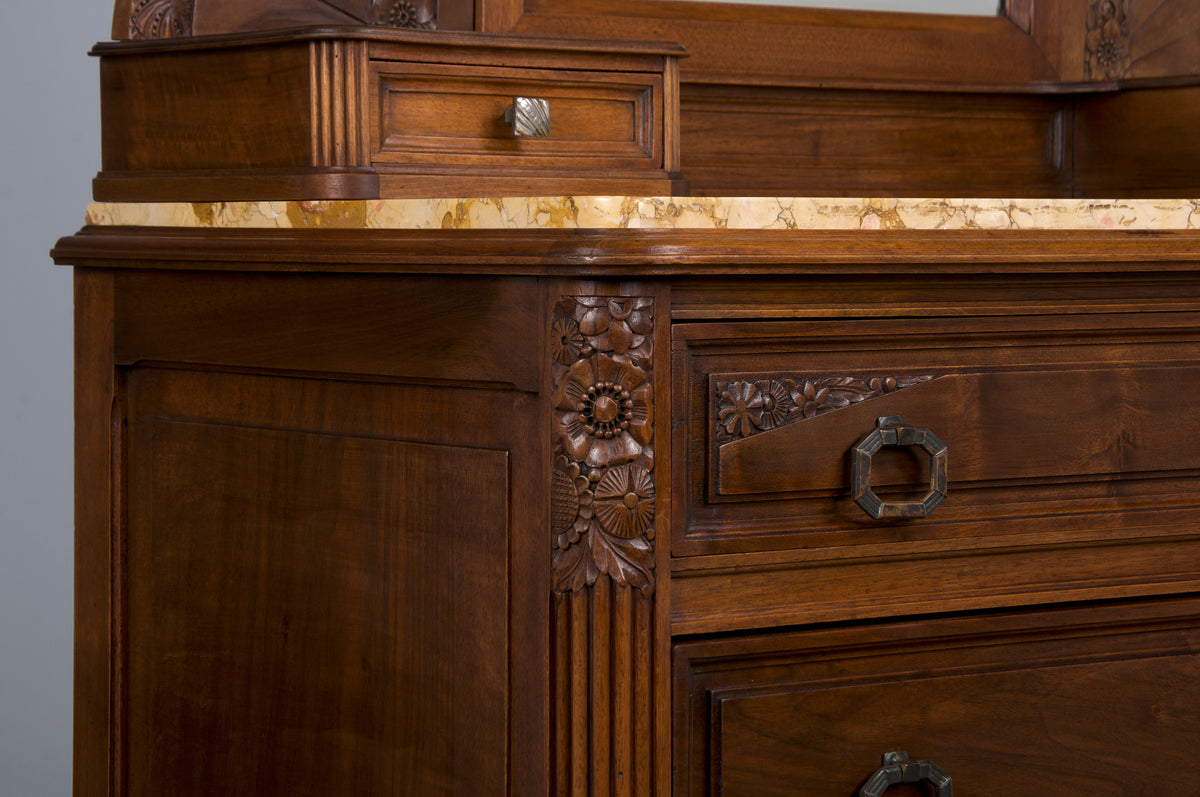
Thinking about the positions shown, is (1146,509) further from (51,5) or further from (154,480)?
(51,5)

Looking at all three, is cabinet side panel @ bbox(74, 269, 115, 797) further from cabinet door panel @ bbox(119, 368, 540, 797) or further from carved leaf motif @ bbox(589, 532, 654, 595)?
carved leaf motif @ bbox(589, 532, 654, 595)

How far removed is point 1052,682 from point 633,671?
0.35 m

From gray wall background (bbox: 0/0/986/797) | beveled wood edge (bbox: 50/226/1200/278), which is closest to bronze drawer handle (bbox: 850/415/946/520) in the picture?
beveled wood edge (bbox: 50/226/1200/278)

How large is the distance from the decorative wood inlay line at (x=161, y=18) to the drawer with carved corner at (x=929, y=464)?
611 mm

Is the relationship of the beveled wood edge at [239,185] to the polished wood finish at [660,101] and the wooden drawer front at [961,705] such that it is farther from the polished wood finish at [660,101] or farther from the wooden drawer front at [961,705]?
the wooden drawer front at [961,705]

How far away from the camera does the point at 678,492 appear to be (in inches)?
36.6

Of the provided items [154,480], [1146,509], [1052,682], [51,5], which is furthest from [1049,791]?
[51,5]

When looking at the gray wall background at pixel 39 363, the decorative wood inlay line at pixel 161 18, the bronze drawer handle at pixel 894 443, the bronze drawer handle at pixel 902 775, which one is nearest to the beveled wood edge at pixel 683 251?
the bronze drawer handle at pixel 894 443

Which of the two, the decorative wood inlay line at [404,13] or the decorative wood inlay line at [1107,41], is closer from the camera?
the decorative wood inlay line at [404,13]

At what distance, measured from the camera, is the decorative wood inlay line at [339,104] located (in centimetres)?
104

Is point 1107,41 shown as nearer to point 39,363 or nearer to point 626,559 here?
point 626,559

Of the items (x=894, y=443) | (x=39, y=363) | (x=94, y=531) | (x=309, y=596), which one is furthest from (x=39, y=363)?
(x=894, y=443)

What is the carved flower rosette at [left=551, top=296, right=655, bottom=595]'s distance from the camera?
35.1 inches

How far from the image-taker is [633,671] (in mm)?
927
